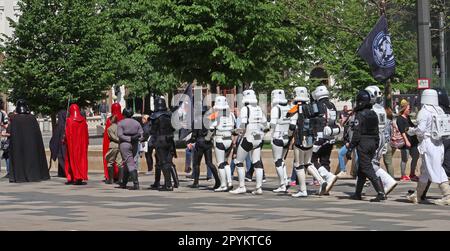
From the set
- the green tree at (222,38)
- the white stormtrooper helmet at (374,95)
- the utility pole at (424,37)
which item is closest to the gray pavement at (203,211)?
the white stormtrooper helmet at (374,95)

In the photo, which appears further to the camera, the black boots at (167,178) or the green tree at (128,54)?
the green tree at (128,54)

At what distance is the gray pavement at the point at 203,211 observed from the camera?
45.0 feet

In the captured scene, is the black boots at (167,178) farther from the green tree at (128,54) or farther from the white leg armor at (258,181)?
the green tree at (128,54)

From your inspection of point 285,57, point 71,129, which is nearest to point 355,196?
point 71,129

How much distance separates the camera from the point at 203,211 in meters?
15.9

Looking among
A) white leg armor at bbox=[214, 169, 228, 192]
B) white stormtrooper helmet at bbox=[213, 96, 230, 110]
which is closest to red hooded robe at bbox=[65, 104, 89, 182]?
white leg armor at bbox=[214, 169, 228, 192]

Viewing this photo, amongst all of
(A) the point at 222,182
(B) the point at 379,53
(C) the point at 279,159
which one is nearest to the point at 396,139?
(B) the point at 379,53

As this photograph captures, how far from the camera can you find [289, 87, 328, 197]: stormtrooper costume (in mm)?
A: 18469

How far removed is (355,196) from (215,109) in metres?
A: 3.40

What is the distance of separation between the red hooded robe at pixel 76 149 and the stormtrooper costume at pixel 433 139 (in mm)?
8089

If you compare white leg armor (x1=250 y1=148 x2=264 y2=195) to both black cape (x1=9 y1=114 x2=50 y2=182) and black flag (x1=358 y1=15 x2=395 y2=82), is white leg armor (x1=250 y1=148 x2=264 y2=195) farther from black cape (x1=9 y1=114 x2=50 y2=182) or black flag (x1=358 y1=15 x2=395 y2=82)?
black cape (x1=9 y1=114 x2=50 y2=182)

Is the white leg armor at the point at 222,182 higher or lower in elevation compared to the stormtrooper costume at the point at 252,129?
lower

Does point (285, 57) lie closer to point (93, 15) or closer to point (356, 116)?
point (93, 15)

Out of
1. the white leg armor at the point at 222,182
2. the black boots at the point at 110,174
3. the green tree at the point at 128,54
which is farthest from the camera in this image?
the green tree at the point at 128,54
